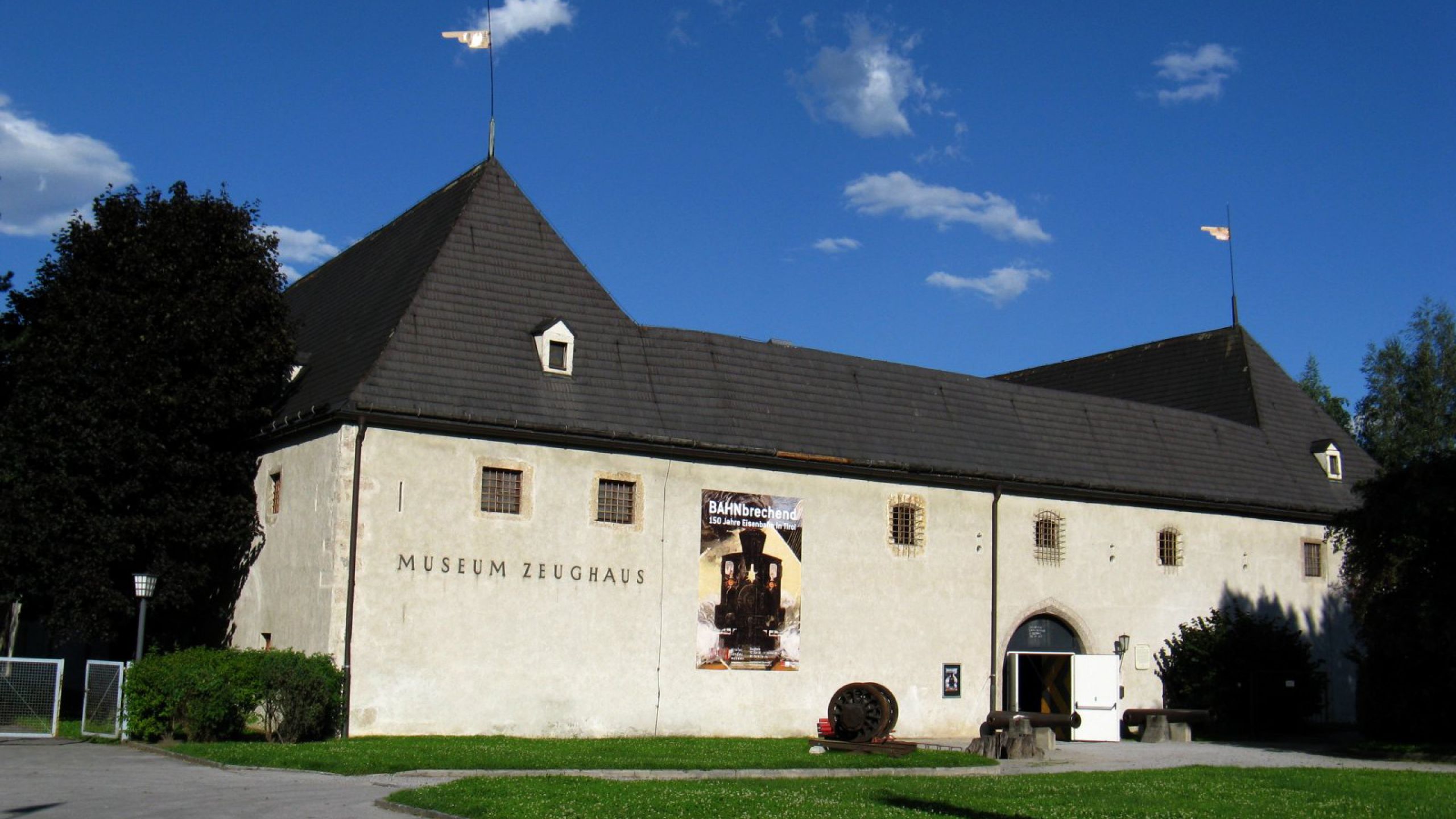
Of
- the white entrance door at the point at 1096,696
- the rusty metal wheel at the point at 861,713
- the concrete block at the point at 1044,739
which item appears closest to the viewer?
the rusty metal wheel at the point at 861,713

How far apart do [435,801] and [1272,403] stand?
3160 centimetres

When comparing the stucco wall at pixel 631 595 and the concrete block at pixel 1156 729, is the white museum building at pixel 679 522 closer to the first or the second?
the stucco wall at pixel 631 595

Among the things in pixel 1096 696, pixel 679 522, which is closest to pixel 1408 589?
pixel 1096 696

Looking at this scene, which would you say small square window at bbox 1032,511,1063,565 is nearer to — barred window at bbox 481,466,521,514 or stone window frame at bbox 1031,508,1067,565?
stone window frame at bbox 1031,508,1067,565

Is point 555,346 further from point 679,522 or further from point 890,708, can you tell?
point 890,708

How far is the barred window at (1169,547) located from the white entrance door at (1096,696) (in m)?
3.90

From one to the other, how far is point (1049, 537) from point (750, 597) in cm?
839

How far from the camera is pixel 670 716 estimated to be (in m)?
26.4

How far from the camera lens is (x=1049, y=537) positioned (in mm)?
32219

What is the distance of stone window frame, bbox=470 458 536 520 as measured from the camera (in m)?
25.1

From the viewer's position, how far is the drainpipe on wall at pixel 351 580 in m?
23.2

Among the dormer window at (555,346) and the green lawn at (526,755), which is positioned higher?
the dormer window at (555,346)

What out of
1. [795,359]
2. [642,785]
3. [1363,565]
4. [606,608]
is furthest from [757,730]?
[1363,565]

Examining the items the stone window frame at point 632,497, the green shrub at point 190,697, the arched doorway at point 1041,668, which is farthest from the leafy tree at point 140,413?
the arched doorway at point 1041,668
